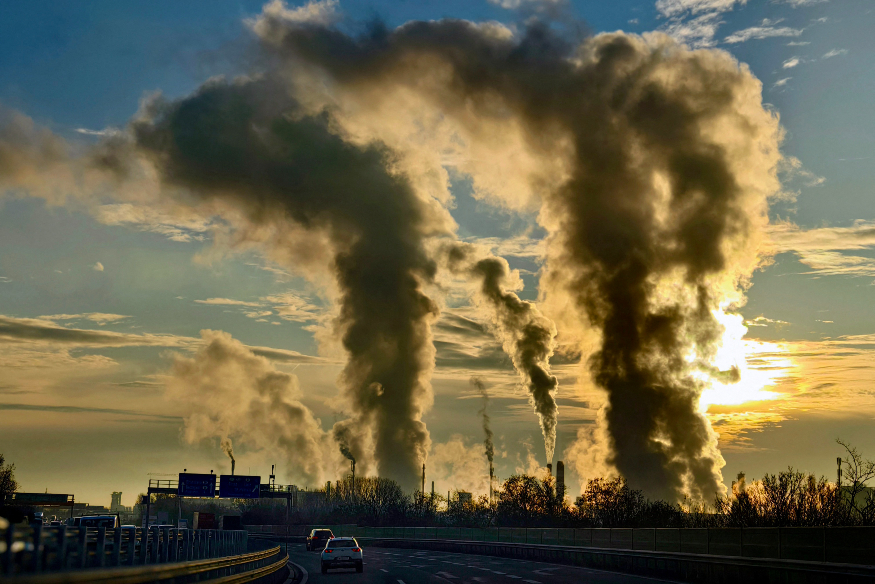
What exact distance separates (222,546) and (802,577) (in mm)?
18799

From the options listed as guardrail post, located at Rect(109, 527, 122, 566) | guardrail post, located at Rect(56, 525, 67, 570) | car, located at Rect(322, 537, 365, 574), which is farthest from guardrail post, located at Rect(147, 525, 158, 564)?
car, located at Rect(322, 537, 365, 574)

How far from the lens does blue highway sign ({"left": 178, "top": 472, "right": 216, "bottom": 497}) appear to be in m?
90.9

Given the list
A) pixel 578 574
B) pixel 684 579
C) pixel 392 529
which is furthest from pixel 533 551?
pixel 392 529

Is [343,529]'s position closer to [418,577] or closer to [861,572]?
[418,577]

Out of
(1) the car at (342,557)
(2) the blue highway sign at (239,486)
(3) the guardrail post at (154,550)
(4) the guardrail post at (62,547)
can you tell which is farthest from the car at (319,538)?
(4) the guardrail post at (62,547)

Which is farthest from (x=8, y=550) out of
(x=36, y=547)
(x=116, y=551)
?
(x=116, y=551)

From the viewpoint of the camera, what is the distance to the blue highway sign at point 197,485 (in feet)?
298

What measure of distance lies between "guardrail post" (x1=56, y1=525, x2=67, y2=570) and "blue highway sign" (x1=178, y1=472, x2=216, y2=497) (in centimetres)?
8282

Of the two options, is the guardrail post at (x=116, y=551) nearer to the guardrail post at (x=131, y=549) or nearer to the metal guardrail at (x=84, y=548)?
the metal guardrail at (x=84, y=548)

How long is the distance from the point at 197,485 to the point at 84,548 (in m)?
83.1

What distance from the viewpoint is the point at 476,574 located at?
1334 inches

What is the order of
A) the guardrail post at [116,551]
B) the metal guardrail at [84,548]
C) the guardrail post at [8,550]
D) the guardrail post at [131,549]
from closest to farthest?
the guardrail post at [8,550] → the metal guardrail at [84,548] → the guardrail post at [116,551] → the guardrail post at [131,549]

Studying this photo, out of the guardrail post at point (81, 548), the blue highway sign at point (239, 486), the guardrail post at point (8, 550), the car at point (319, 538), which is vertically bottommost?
the car at point (319, 538)

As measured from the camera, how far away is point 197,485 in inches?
3607
